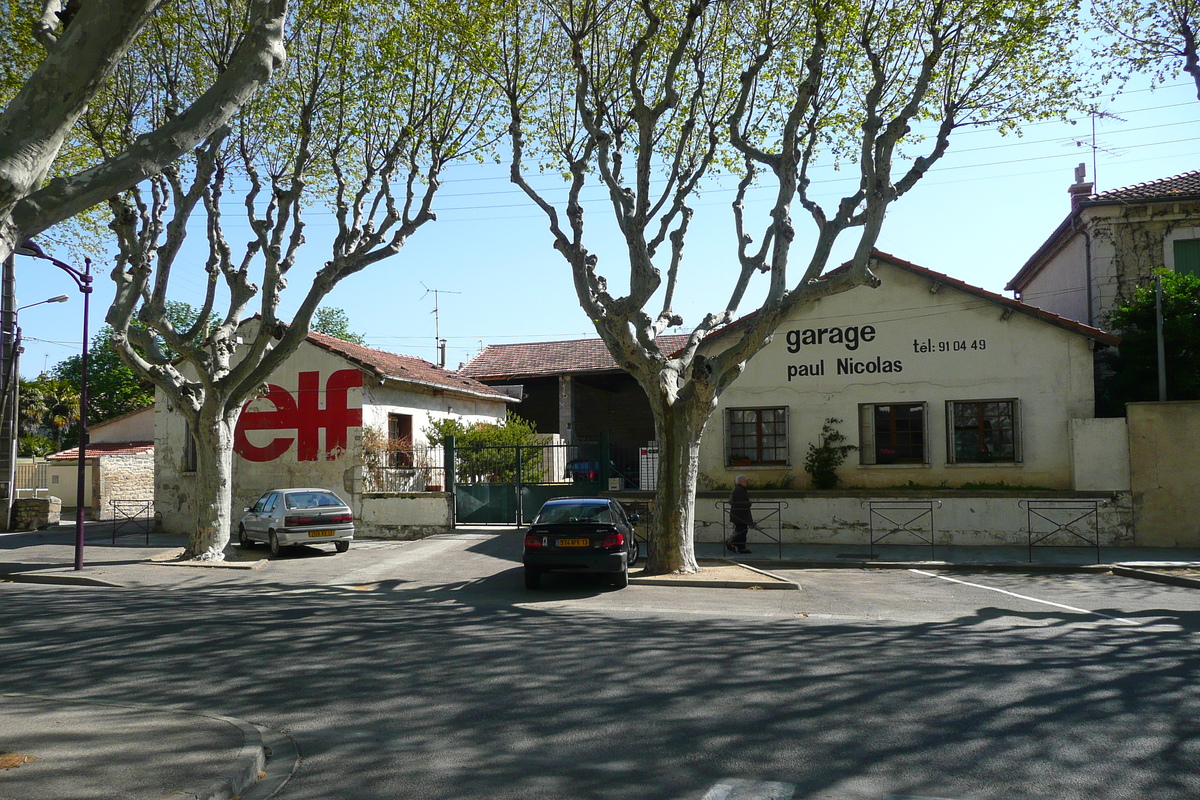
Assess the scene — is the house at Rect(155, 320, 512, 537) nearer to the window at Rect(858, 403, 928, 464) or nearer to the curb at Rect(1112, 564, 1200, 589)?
the window at Rect(858, 403, 928, 464)

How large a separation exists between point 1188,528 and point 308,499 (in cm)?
1854

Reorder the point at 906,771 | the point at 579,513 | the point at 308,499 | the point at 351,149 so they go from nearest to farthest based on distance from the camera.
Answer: the point at 906,771 < the point at 579,513 < the point at 351,149 < the point at 308,499

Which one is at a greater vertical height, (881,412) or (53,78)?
(53,78)

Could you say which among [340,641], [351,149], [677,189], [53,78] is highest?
[351,149]

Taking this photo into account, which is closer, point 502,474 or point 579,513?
point 579,513

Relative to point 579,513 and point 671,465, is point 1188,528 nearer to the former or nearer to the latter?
point 671,465

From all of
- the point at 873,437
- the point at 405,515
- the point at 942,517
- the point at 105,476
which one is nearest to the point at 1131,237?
the point at 873,437

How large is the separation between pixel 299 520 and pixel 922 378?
14581mm

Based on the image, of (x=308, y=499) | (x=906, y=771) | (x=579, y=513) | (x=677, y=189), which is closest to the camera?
(x=906, y=771)

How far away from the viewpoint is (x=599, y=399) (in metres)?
40.1

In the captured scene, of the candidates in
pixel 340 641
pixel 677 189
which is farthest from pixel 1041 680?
pixel 677 189

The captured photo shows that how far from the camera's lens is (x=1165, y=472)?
692 inches

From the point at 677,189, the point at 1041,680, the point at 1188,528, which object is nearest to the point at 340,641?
the point at 1041,680

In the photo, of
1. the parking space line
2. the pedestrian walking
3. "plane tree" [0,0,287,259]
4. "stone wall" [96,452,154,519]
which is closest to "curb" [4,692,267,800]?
"plane tree" [0,0,287,259]
